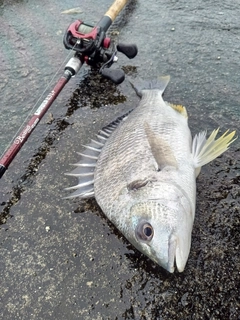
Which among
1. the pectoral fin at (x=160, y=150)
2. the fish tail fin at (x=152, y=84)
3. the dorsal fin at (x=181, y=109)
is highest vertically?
the pectoral fin at (x=160, y=150)

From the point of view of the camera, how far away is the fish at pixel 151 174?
2656mm

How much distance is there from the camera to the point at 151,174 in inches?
120

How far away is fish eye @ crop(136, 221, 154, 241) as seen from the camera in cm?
265

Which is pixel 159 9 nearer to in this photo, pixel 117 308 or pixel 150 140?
pixel 150 140

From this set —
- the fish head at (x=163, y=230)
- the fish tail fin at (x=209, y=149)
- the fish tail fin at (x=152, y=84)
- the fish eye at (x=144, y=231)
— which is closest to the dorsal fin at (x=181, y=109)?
the fish tail fin at (x=152, y=84)

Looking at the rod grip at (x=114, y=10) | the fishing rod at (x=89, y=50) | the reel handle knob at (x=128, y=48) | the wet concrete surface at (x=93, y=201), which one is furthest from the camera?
the rod grip at (x=114, y=10)

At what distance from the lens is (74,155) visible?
3801 mm

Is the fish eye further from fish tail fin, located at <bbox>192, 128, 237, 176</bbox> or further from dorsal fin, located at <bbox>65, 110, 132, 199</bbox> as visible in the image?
fish tail fin, located at <bbox>192, 128, 237, 176</bbox>

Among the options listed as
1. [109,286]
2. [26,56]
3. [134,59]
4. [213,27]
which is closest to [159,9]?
[213,27]

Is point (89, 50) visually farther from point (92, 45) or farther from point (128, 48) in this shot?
point (128, 48)

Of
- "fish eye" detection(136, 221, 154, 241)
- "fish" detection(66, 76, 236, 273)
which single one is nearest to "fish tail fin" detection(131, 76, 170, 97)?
"fish" detection(66, 76, 236, 273)

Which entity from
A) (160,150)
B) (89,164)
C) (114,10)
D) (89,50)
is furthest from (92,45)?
(160,150)

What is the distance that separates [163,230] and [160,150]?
2.79ft

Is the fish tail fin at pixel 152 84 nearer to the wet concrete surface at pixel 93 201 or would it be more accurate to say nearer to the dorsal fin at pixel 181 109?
the wet concrete surface at pixel 93 201
